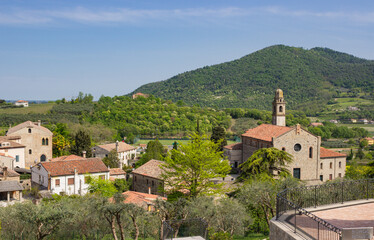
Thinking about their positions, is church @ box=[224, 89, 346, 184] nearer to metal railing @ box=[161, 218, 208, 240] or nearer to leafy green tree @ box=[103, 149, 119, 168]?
leafy green tree @ box=[103, 149, 119, 168]

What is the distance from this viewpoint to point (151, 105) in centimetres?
10694

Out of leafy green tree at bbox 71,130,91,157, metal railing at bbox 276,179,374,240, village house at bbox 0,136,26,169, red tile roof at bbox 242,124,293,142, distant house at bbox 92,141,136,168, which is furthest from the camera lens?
distant house at bbox 92,141,136,168

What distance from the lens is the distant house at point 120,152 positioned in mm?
60781

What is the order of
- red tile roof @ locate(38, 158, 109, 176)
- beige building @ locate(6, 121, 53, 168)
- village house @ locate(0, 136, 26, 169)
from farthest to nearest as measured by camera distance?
beige building @ locate(6, 121, 53, 168) → village house @ locate(0, 136, 26, 169) → red tile roof @ locate(38, 158, 109, 176)

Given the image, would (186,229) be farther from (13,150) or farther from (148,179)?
(13,150)

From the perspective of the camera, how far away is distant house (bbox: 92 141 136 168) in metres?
60.8

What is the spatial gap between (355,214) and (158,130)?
81.7 metres

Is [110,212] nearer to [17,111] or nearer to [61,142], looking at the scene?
[61,142]

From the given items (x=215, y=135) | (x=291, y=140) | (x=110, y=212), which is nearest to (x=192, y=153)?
(x=110, y=212)

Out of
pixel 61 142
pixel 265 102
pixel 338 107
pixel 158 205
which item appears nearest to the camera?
pixel 158 205

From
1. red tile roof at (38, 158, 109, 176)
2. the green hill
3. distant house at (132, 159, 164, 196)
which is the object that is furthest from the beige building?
the green hill

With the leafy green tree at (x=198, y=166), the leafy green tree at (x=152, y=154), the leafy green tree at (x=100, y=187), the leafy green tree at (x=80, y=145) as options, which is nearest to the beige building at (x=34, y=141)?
the leafy green tree at (x=80, y=145)

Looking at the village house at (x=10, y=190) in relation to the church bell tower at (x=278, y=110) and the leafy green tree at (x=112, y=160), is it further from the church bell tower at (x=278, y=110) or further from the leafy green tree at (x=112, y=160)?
the church bell tower at (x=278, y=110)

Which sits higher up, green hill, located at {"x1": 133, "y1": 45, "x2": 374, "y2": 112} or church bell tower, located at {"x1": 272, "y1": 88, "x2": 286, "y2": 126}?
green hill, located at {"x1": 133, "y1": 45, "x2": 374, "y2": 112}
